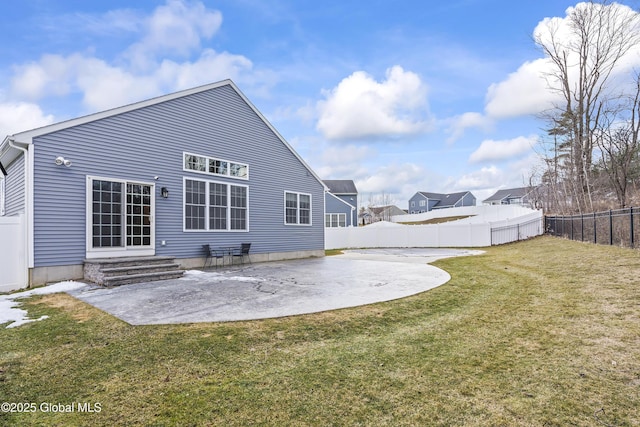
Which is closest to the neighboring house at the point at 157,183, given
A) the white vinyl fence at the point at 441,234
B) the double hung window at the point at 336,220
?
the white vinyl fence at the point at 441,234

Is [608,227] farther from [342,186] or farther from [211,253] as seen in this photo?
[342,186]

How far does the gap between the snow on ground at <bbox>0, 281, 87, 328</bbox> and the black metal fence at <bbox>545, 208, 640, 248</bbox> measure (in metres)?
14.6

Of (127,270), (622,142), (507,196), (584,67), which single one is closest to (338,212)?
(584,67)

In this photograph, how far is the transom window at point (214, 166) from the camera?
35.5 feet

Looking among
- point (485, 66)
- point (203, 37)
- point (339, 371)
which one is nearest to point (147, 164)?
point (203, 37)

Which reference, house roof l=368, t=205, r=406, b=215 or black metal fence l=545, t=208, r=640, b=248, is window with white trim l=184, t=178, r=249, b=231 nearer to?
black metal fence l=545, t=208, r=640, b=248

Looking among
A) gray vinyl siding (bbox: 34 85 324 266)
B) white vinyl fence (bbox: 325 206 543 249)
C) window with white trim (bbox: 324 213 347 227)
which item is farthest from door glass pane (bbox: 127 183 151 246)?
window with white trim (bbox: 324 213 347 227)

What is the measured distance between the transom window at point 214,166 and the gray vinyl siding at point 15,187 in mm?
3949

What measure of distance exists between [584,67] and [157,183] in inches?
909

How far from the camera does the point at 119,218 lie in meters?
9.07

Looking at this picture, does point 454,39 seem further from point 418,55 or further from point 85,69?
point 85,69

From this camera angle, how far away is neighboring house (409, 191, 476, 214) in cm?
5953

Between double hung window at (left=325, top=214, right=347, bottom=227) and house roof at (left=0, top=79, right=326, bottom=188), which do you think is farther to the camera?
double hung window at (left=325, top=214, right=347, bottom=227)

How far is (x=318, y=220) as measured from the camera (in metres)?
15.8
